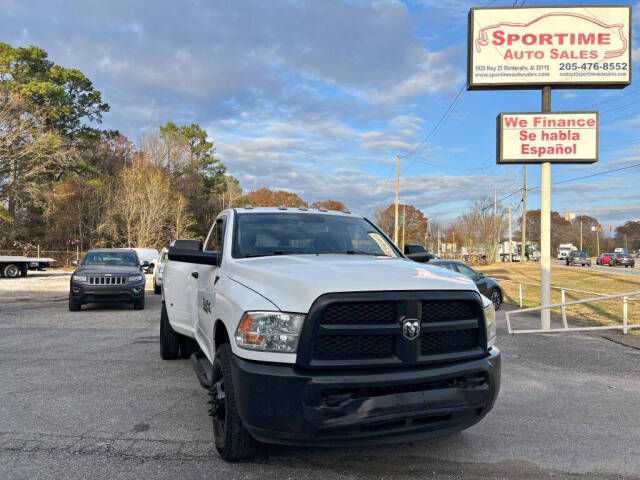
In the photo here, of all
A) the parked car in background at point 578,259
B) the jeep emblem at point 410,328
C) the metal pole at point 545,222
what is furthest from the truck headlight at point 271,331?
the parked car in background at point 578,259

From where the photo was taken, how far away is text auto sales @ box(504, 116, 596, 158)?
11539 mm

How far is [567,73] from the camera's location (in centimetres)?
1160

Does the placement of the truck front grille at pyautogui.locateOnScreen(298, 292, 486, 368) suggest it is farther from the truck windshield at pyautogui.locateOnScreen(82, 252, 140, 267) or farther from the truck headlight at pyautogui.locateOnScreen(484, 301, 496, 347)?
the truck windshield at pyautogui.locateOnScreen(82, 252, 140, 267)

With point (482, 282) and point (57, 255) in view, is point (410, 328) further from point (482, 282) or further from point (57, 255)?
point (57, 255)

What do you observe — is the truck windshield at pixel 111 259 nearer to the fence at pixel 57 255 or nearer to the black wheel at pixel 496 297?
the black wheel at pixel 496 297

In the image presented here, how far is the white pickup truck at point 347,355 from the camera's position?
9.67 feet

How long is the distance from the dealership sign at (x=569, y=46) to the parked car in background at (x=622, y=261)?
5000 centimetres

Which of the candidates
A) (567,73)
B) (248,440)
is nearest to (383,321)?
(248,440)

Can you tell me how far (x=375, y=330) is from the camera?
3.07m

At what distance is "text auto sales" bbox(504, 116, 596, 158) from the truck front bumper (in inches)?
386

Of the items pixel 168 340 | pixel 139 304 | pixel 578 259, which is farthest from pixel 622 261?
pixel 168 340

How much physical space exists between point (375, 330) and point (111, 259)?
12.6 metres

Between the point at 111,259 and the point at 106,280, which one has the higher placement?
the point at 111,259

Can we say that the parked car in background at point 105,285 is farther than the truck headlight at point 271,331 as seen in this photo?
Yes
